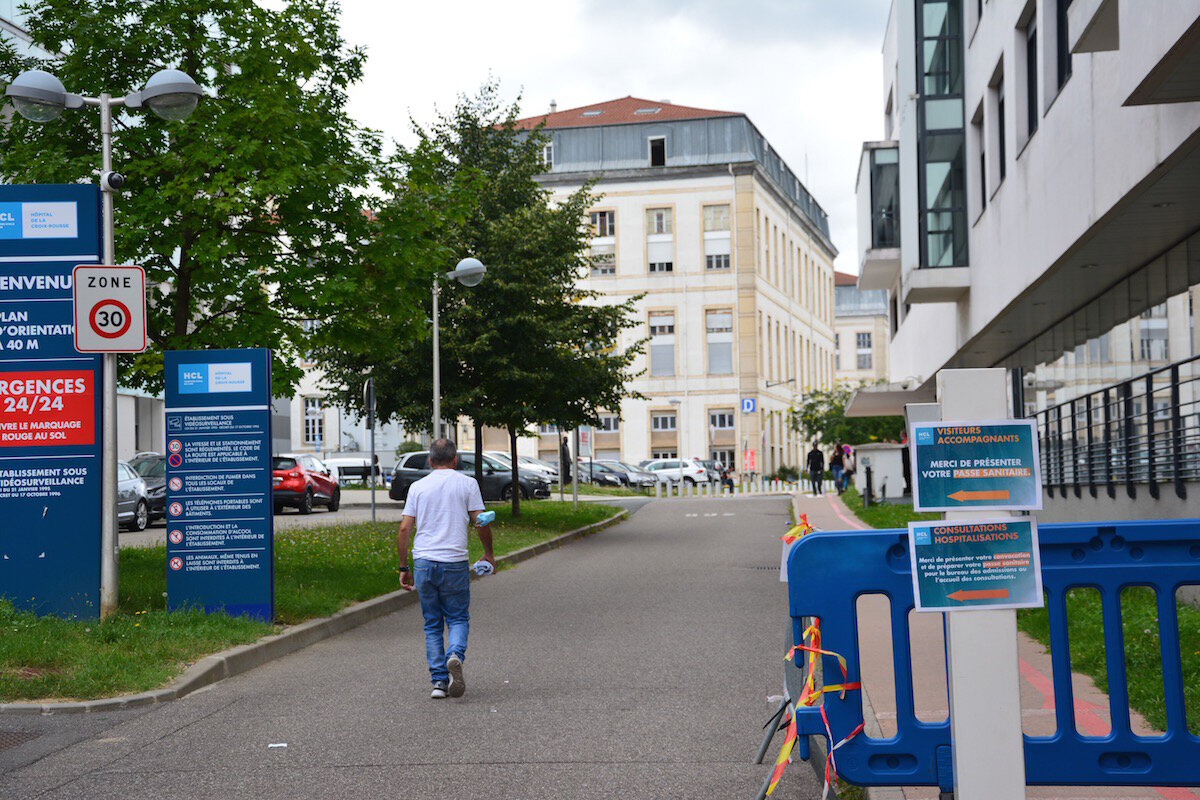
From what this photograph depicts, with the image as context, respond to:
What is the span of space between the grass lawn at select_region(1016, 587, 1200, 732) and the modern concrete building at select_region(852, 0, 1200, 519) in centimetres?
210

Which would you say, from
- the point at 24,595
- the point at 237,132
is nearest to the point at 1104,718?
the point at 24,595

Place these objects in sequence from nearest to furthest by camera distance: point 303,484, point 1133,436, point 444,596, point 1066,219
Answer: point 444,596 → point 1133,436 → point 1066,219 → point 303,484

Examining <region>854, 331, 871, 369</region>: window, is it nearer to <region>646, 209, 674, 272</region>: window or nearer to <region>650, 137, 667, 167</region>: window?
<region>646, 209, 674, 272</region>: window

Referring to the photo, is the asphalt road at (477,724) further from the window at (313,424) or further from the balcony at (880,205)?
the window at (313,424)

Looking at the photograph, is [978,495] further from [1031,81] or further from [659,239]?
[659,239]

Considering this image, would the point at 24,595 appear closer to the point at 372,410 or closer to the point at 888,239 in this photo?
the point at 372,410

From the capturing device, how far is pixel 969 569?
13.9 feet

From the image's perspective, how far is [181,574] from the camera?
11922mm

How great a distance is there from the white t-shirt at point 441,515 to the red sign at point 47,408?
12.1 ft

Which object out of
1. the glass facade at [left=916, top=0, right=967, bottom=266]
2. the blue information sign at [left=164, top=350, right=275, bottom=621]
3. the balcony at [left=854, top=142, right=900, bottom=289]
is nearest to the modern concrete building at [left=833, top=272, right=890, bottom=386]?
the balcony at [left=854, top=142, right=900, bottom=289]

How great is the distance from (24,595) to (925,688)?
24.2ft

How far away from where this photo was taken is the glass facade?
2594 cm

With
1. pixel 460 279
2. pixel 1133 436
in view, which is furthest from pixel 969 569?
pixel 460 279

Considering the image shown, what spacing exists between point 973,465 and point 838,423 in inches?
2527
